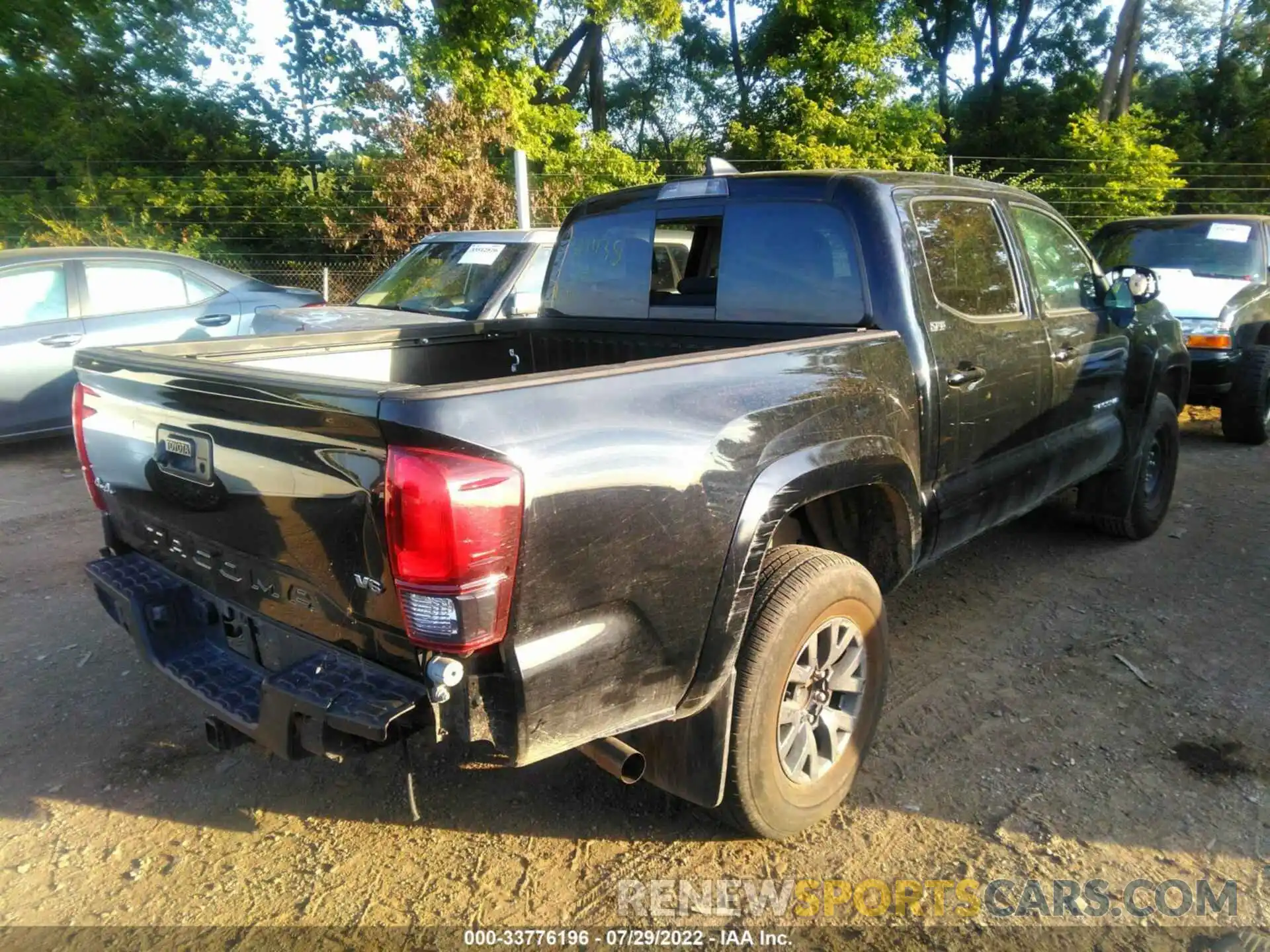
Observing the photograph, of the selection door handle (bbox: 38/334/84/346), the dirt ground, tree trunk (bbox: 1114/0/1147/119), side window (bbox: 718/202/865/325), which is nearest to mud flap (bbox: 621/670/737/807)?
the dirt ground

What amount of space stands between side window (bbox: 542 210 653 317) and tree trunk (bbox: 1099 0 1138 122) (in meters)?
19.9

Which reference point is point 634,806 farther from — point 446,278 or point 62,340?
point 62,340

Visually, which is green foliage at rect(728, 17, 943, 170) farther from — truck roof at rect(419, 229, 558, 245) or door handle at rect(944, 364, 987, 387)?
door handle at rect(944, 364, 987, 387)

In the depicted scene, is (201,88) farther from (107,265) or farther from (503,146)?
(107,265)

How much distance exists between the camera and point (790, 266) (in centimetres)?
348

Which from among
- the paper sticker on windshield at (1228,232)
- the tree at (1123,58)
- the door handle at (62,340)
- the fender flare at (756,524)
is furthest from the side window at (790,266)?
the tree at (1123,58)

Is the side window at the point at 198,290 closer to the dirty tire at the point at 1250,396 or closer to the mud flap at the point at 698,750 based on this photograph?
the mud flap at the point at 698,750

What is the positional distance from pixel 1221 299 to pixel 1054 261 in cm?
430

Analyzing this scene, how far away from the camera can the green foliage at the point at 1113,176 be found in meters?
13.8

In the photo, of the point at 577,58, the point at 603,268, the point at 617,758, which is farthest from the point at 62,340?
the point at 577,58

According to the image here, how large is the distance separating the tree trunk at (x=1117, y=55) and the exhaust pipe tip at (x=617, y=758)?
2193 centimetres

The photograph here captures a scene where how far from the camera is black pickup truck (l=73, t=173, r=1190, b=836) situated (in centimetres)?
206

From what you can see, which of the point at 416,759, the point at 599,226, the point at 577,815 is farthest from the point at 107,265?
the point at 577,815

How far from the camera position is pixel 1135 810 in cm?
295
